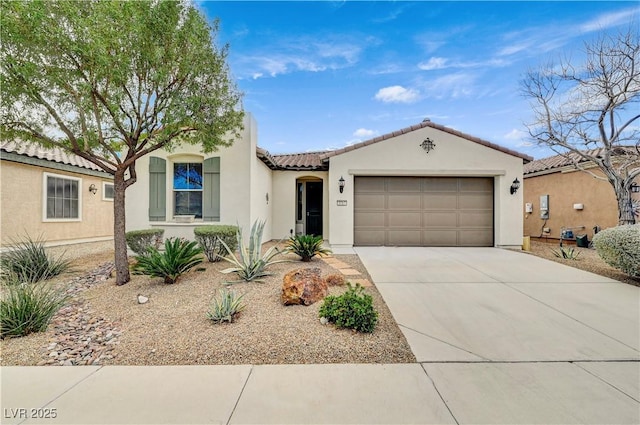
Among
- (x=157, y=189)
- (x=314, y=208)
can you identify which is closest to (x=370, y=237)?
(x=314, y=208)

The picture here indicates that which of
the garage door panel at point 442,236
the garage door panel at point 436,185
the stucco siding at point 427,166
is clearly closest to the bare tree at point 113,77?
the stucco siding at point 427,166

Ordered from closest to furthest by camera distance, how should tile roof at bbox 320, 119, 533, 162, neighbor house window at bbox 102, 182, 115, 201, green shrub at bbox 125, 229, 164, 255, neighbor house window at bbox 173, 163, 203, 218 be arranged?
green shrub at bbox 125, 229, 164, 255 < neighbor house window at bbox 173, 163, 203, 218 < tile roof at bbox 320, 119, 533, 162 < neighbor house window at bbox 102, 182, 115, 201

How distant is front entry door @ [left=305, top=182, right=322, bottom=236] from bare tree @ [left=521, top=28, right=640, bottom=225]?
8.96 metres

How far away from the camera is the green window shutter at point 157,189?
29.6 feet

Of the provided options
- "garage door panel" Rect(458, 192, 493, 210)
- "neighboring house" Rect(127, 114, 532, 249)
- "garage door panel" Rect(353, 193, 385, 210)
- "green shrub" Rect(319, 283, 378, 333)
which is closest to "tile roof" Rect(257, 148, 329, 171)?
"neighboring house" Rect(127, 114, 532, 249)

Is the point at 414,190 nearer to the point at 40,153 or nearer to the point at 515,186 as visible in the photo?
the point at 515,186

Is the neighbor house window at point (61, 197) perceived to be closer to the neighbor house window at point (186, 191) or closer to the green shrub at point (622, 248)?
the neighbor house window at point (186, 191)

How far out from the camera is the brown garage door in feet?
35.1

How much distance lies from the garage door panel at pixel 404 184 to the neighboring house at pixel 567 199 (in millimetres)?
6316

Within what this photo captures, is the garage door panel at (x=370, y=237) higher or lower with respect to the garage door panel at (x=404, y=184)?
lower

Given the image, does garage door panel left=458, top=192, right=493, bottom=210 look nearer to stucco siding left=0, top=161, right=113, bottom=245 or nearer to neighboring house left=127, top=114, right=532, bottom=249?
neighboring house left=127, top=114, right=532, bottom=249

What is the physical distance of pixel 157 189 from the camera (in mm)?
9047

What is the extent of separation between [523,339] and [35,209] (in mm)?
14200

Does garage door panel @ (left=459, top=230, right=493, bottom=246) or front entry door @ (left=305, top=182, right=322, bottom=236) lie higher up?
front entry door @ (left=305, top=182, right=322, bottom=236)
